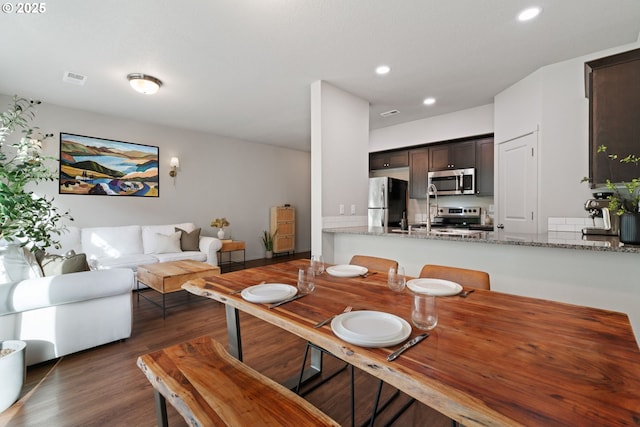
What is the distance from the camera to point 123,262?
3.71 meters

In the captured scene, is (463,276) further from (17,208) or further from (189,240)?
(189,240)

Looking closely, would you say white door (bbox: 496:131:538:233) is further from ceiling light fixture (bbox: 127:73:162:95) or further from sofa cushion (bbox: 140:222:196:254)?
sofa cushion (bbox: 140:222:196:254)

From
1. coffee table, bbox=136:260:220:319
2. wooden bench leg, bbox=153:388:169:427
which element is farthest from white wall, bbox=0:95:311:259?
wooden bench leg, bbox=153:388:169:427

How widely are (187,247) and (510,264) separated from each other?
4344mm

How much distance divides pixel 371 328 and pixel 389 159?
457 cm

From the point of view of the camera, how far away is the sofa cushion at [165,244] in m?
4.28

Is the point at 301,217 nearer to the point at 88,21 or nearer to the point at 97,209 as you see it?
the point at 97,209

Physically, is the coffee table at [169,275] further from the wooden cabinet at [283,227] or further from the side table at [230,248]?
the wooden cabinet at [283,227]

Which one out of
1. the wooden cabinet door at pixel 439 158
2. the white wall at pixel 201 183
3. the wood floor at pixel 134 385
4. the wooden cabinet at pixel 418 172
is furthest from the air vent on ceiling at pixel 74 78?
the wooden cabinet door at pixel 439 158

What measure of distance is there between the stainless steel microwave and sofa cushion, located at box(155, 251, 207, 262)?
388 centimetres

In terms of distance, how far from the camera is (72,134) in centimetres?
400

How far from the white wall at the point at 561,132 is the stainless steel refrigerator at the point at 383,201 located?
5.86 ft

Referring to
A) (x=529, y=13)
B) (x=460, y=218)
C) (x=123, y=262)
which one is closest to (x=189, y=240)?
(x=123, y=262)

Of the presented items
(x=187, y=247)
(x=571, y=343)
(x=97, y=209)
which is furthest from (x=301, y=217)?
(x=571, y=343)
